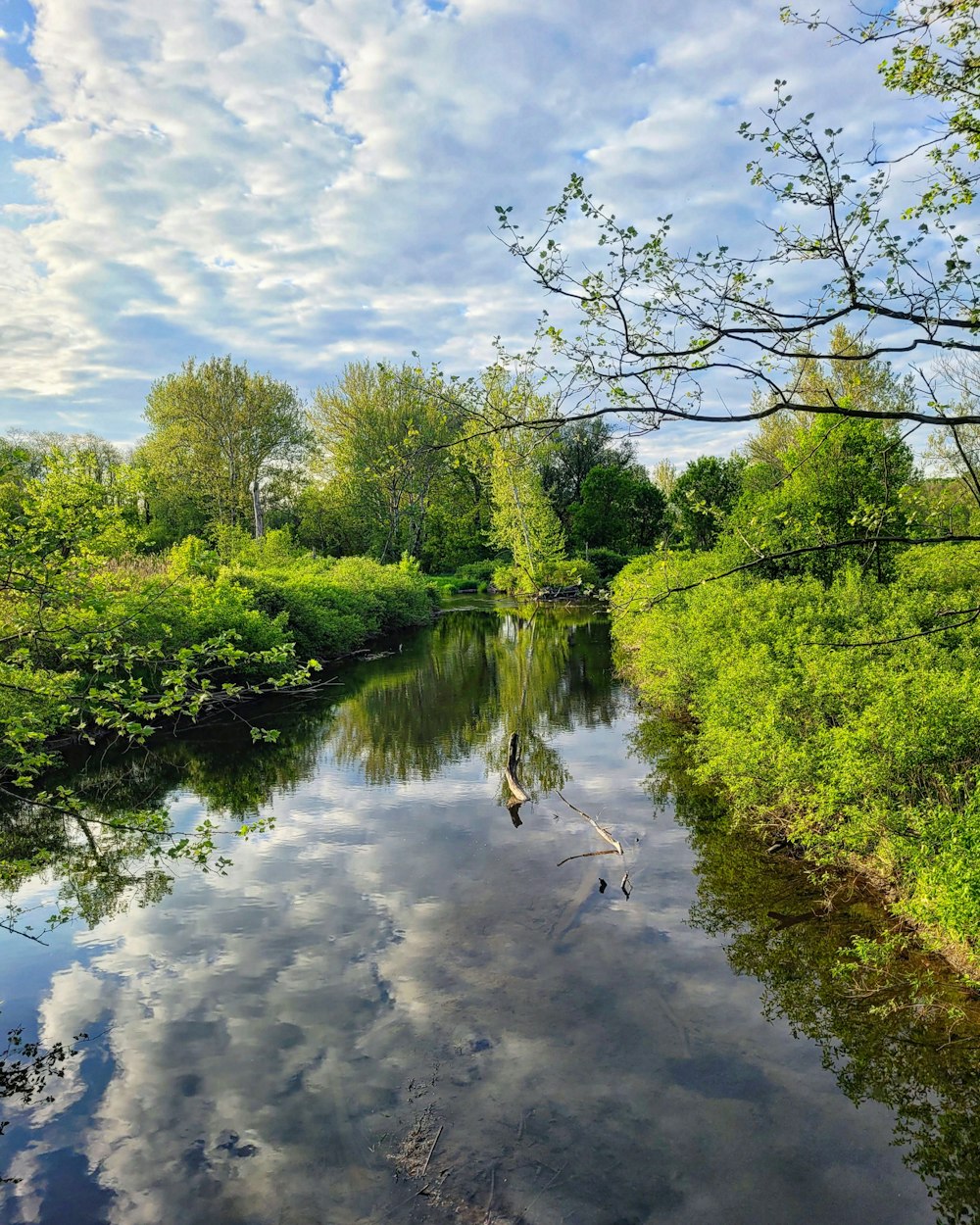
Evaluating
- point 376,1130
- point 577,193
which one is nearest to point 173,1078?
point 376,1130

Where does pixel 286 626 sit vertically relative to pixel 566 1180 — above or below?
above

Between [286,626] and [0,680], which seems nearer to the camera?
[0,680]

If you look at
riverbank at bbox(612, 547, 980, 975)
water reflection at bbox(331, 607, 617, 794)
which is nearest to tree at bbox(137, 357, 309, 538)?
water reflection at bbox(331, 607, 617, 794)

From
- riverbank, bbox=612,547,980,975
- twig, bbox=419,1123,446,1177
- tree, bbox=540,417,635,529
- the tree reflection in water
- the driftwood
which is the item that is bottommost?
twig, bbox=419,1123,446,1177

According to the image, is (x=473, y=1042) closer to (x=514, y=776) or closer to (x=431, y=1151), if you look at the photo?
(x=431, y=1151)

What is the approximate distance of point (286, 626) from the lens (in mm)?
24188

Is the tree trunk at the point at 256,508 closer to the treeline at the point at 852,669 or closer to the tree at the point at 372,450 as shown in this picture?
the tree at the point at 372,450

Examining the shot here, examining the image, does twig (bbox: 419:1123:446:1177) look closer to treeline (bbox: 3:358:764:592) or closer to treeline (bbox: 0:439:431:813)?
treeline (bbox: 0:439:431:813)

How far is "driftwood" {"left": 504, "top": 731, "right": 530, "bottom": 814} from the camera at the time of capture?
42.2ft

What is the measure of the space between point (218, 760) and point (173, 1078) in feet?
32.6

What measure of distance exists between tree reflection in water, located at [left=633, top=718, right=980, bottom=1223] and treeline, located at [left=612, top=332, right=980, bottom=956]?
16.3 inches

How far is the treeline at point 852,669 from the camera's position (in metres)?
6.12

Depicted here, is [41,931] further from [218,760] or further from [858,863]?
[858,863]

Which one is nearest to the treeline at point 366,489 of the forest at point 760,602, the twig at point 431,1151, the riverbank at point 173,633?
the riverbank at point 173,633
